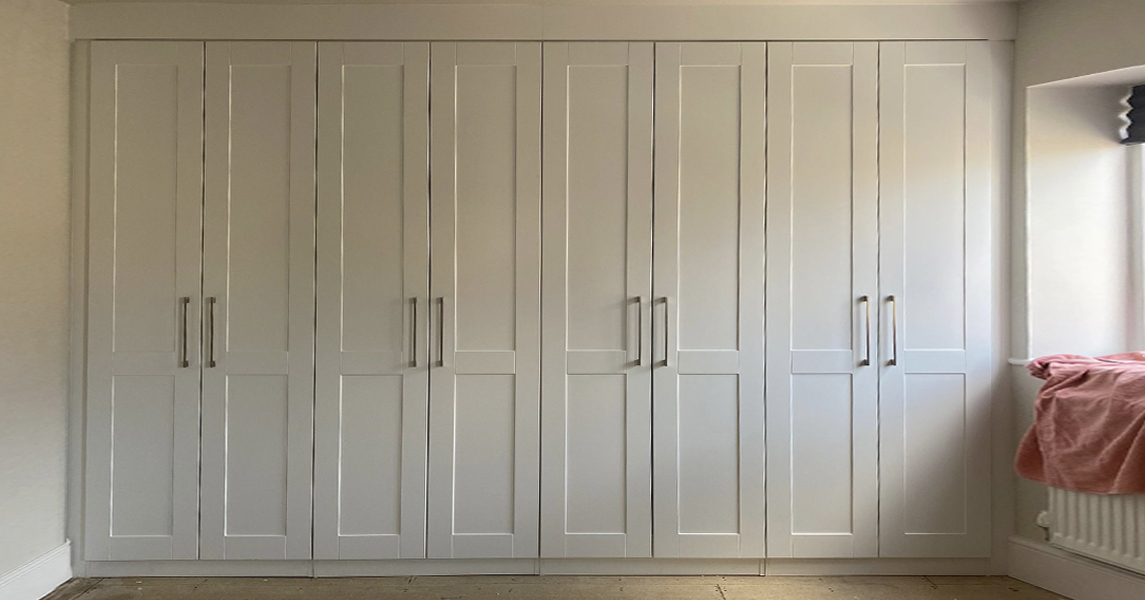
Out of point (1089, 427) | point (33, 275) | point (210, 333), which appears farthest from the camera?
point (210, 333)

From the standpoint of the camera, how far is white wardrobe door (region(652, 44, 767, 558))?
3062 millimetres

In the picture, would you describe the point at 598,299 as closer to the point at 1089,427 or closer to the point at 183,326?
the point at 183,326

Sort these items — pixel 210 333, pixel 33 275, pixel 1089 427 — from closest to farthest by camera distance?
pixel 1089 427 < pixel 33 275 < pixel 210 333

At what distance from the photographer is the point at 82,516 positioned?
3.03 m

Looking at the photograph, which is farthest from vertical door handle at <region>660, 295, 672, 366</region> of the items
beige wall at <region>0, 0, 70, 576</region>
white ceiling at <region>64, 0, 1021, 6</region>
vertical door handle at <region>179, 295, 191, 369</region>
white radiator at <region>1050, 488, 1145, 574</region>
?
beige wall at <region>0, 0, 70, 576</region>

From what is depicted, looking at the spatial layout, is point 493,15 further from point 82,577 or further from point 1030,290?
point 82,577

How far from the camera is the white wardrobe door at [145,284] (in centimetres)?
303

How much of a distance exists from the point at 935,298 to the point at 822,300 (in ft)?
1.58

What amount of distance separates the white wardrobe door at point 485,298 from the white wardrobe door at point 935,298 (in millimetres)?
1490

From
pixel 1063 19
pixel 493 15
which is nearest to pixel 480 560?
A: pixel 493 15

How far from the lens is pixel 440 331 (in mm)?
3053

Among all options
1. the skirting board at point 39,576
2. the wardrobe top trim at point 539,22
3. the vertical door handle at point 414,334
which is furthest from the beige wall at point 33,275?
the vertical door handle at point 414,334

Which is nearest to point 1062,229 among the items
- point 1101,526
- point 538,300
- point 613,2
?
point 1101,526

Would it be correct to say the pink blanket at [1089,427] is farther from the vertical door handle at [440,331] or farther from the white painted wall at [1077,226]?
the vertical door handle at [440,331]
